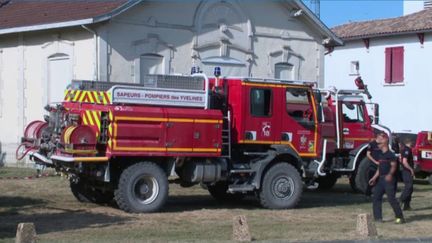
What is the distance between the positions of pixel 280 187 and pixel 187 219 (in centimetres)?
251

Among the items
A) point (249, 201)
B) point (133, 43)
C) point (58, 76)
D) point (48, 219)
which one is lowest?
point (249, 201)

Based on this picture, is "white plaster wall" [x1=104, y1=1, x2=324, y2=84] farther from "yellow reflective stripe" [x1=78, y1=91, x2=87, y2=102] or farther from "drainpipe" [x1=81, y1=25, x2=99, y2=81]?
"yellow reflective stripe" [x1=78, y1=91, x2=87, y2=102]

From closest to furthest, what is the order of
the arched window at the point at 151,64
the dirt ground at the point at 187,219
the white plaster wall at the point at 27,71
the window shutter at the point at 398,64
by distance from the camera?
1. the dirt ground at the point at 187,219
2. the white plaster wall at the point at 27,71
3. the arched window at the point at 151,64
4. the window shutter at the point at 398,64

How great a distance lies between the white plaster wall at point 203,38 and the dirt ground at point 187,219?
5224mm

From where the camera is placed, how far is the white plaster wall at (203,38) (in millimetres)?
21719

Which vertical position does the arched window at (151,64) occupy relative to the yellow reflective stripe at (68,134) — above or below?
above

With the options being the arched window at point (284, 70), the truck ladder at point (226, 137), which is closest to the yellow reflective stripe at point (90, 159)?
the truck ladder at point (226, 137)

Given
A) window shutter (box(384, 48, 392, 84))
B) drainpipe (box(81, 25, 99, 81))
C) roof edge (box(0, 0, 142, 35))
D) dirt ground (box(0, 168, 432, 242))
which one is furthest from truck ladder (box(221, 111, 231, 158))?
window shutter (box(384, 48, 392, 84))

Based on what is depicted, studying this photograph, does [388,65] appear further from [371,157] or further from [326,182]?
[371,157]

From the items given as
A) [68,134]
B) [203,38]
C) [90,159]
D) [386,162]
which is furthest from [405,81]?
[68,134]

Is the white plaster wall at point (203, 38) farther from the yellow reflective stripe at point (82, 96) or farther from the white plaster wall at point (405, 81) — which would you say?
the white plaster wall at point (405, 81)

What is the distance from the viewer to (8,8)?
25875 millimetres

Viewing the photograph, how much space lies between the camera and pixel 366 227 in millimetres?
11359

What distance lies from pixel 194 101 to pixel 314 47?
1282 cm
